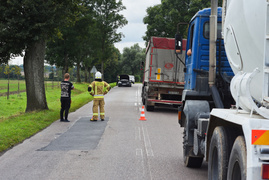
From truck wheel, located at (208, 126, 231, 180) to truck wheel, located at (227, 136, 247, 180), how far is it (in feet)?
0.86

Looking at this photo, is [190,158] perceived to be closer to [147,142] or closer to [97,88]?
[147,142]

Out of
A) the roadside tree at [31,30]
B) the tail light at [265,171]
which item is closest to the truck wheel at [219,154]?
the tail light at [265,171]

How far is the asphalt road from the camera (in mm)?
6273

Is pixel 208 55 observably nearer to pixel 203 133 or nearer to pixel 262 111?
pixel 203 133

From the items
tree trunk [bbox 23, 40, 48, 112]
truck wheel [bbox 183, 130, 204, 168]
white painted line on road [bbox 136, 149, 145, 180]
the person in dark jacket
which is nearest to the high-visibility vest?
the person in dark jacket

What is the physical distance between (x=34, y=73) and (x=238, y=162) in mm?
13898

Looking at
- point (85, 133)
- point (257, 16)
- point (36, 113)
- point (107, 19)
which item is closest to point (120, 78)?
point (107, 19)

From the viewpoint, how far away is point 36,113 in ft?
50.7

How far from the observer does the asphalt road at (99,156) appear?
627 centimetres

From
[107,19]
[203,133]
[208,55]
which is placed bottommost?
[203,133]

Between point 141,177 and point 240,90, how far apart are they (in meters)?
2.77

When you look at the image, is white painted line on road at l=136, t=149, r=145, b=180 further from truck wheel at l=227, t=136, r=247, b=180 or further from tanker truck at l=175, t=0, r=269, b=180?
truck wheel at l=227, t=136, r=247, b=180

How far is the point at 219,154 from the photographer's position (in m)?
4.11

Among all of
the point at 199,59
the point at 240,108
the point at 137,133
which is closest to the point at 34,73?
the point at 137,133
